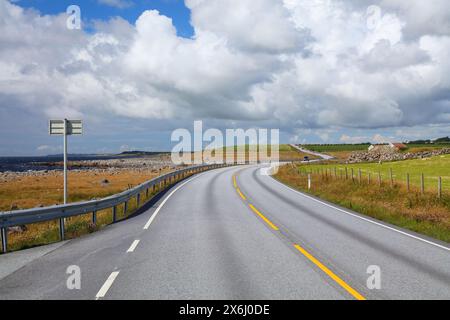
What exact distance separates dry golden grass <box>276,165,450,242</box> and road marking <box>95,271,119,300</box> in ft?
29.6

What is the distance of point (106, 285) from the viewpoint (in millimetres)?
6461

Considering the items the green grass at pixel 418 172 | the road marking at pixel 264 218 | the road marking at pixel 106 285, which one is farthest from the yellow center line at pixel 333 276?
the green grass at pixel 418 172

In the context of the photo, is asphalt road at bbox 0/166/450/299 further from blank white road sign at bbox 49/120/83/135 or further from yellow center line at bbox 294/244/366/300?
blank white road sign at bbox 49/120/83/135

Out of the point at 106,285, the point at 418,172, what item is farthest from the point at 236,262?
the point at 418,172

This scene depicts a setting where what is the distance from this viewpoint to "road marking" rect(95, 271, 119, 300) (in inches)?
235

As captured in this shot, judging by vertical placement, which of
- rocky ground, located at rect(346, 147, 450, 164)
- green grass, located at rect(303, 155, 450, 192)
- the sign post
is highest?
the sign post

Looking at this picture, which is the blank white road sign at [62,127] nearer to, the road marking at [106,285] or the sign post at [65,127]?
the sign post at [65,127]

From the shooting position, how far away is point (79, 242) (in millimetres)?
10352

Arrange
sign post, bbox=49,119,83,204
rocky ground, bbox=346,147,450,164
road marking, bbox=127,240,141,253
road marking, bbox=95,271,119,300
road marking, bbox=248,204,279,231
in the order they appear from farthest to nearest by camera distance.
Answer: rocky ground, bbox=346,147,450,164, sign post, bbox=49,119,83,204, road marking, bbox=248,204,279,231, road marking, bbox=127,240,141,253, road marking, bbox=95,271,119,300

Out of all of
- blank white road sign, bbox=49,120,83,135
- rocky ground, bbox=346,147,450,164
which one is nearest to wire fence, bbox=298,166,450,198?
blank white road sign, bbox=49,120,83,135

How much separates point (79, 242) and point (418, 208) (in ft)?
A: 44.0

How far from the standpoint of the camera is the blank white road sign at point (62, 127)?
15031mm

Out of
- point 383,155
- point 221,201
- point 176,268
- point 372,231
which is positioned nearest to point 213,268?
point 176,268
